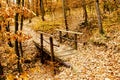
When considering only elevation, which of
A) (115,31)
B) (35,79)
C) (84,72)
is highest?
(115,31)

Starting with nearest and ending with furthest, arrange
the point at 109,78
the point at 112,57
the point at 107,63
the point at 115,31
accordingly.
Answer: the point at 109,78
the point at 107,63
the point at 112,57
the point at 115,31

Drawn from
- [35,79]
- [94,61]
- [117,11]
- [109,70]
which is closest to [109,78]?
[109,70]

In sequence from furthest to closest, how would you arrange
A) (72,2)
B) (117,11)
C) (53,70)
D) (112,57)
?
(72,2) → (117,11) → (53,70) → (112,57)

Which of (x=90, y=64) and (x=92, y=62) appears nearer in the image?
(x=90, y=64)

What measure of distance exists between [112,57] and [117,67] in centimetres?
159

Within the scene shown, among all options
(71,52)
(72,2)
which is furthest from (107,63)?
(72,2)

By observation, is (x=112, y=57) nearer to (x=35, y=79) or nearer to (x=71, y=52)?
(x=71, y=52)

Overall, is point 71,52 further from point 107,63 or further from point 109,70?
point 109,70

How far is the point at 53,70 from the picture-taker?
1341 centimetres

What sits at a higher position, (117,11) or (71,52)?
(117,11)

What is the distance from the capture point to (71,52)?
45.9ft

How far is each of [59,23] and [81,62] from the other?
14185 millimetres

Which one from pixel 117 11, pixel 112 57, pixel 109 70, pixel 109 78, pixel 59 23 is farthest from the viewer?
pixel 59 23

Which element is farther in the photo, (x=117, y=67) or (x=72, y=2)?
(x=72, y=2)
